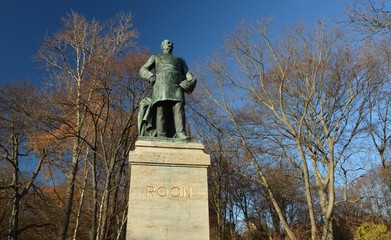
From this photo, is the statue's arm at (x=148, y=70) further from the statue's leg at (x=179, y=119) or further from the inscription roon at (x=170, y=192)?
the inscription roon at (x=170, y=192)

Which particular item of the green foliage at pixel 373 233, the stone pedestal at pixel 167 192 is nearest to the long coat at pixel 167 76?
the stone pedestal at pixel 167 192

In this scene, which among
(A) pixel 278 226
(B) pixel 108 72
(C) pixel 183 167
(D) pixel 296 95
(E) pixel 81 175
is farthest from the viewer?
(A) pixel 278 226

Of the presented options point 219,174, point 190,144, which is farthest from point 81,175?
point 190,144

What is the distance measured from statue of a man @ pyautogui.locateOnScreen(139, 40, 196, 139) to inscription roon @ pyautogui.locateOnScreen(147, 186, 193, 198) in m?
1.10

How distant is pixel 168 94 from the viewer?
22.2 ft

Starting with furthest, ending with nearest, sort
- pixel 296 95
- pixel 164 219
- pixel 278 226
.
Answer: pixel 278 226
pixel 296 95
pixel 164 219

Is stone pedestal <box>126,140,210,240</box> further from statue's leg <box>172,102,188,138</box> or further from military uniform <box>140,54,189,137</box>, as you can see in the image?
military uniform <box>140,54,189,137</box>

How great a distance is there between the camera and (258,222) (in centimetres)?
2922

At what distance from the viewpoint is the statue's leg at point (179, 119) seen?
6620 millimetres

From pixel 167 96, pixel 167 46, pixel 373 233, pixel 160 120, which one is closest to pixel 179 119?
pixel 160 120

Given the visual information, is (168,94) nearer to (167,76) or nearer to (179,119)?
(167,76)

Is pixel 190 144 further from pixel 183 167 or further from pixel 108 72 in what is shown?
pixel 108 72

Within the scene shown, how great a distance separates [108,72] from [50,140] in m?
4.55

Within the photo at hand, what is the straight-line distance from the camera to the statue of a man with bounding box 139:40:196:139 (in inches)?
265
